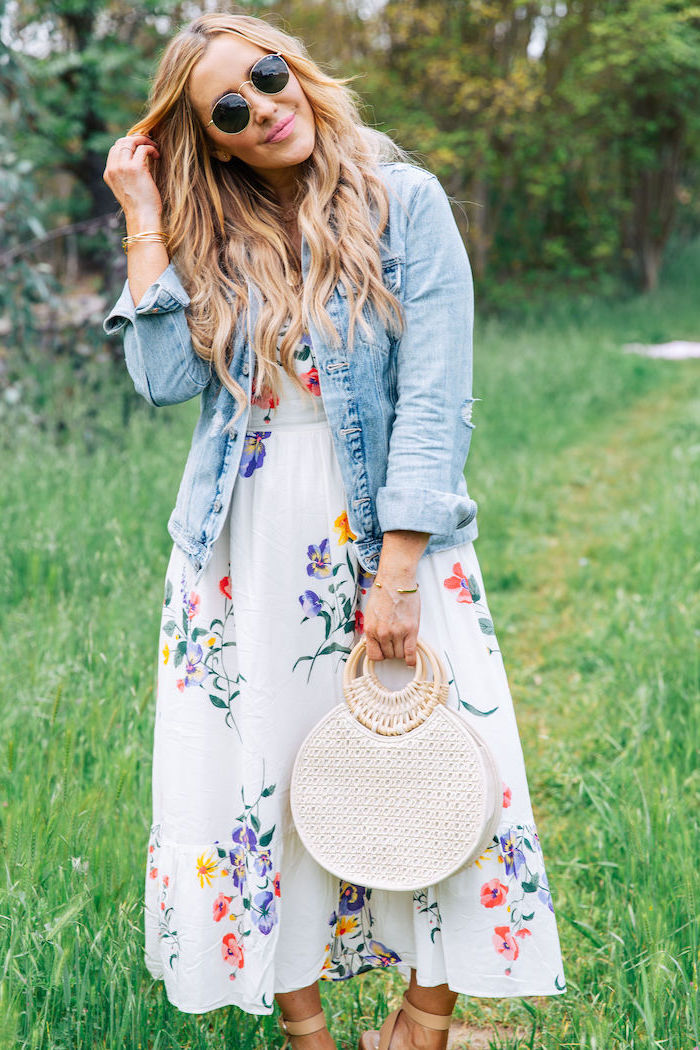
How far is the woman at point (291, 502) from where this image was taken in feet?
5.47

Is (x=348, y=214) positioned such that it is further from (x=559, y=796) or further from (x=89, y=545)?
(x=89, y=545)

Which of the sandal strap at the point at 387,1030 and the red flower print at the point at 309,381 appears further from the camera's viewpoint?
the sandal strap at the point at 387,1030

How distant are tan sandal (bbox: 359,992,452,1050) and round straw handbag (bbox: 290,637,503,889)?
1.03 ft

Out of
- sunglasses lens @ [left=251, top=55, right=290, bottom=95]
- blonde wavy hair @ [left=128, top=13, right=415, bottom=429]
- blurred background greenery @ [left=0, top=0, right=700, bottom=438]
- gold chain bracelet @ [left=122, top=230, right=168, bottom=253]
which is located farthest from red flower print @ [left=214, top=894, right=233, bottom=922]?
blurred background greenery @ [left=0, top=0, right=700, bottom=438]

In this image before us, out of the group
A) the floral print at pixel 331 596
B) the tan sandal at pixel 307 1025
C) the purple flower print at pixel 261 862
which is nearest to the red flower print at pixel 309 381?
the floral print at pixel 331 596

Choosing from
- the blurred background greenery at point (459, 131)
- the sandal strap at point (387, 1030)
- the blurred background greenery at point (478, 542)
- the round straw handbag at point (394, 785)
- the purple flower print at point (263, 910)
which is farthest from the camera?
the blurred background greenery at point (459, 131)

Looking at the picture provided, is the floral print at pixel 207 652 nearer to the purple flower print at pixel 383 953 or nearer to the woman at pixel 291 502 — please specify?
the woman at pixel 291 502

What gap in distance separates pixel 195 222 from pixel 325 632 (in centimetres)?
76

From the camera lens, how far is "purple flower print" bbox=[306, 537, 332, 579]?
5.68 feet

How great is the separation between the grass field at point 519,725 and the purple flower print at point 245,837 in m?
0.33

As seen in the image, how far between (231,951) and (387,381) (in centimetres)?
104

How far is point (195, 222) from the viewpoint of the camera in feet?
5.86

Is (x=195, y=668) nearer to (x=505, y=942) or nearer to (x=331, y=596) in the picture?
(x=331, y=596)

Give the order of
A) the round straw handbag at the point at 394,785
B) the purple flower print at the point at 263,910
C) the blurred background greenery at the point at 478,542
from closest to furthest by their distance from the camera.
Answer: the round straw handbag at the point at 394,785 < the purple flower print at the point at 263,910 < the blurred background greenery at the point at 478,542
